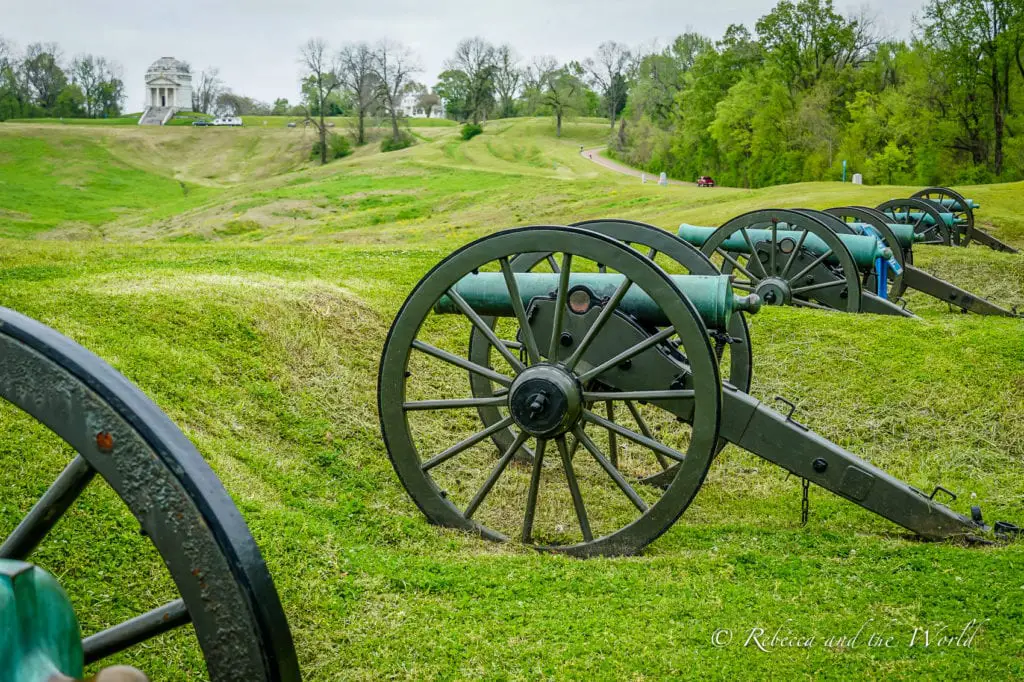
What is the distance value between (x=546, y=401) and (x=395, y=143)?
60.4 m

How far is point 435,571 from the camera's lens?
4859mm

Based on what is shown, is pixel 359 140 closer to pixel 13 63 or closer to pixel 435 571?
→ pixel 13 63

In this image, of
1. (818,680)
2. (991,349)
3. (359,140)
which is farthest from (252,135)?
(818,680)

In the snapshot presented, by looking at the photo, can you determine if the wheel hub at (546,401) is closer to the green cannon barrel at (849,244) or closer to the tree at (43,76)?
the green cannon barrel at (849,244)

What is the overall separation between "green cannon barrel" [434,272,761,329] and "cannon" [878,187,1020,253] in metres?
12.6

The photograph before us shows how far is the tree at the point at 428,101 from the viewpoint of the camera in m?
114

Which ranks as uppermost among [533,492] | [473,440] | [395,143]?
[395,143]

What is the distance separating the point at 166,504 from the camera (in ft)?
5.44

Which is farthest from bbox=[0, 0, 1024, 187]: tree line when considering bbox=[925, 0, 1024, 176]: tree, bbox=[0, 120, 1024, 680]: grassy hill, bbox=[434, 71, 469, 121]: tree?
bbox=[0, 120, 1024, 680]: grassy hill

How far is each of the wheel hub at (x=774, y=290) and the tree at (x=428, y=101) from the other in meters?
107

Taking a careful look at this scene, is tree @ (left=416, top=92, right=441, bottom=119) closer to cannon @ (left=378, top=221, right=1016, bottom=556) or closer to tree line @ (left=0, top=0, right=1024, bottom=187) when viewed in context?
tree line @ (left=0, top=0, right=1024, bottom=187)

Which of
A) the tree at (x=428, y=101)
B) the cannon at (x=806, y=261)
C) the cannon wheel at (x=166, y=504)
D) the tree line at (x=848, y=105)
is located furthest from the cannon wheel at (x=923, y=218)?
the tree at (x=428, y=101)

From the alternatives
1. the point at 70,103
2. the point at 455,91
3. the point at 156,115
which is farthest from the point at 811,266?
the point at 156,115

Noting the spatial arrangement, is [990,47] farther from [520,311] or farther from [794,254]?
[520,311]
